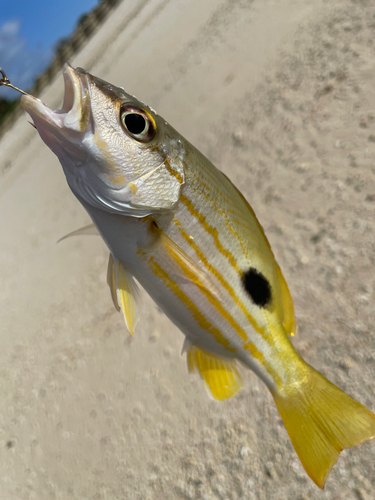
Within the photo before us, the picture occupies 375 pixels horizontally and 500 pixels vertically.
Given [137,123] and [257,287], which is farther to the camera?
[257,287]

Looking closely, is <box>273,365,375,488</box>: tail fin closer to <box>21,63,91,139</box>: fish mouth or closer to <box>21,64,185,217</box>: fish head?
<box>21,64,185,217</box>: fish head

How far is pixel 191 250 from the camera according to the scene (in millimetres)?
727

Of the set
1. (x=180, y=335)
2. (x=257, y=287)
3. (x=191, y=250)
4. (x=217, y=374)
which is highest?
(x=191, y=250)

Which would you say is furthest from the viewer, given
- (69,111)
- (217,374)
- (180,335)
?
(180,335)

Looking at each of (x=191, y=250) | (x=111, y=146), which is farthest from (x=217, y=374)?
(x=111, y=146)

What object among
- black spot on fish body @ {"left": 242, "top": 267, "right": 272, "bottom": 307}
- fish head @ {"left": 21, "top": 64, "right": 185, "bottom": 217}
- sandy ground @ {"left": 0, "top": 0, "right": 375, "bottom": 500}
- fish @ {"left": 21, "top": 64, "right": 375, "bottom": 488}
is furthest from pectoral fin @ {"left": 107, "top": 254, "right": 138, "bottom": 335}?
sandy ground @ {"left": 0, "top": 0, "right": 375, "bottom": 500}

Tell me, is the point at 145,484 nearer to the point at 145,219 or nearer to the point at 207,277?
the point at 207,277

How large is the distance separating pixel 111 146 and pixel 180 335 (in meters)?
1.33

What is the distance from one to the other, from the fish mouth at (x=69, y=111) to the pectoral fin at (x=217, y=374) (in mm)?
652

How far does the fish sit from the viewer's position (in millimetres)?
613

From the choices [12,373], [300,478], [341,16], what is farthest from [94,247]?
[341,16]

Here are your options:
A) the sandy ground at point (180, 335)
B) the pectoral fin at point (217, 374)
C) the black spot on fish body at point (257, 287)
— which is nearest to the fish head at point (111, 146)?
the black spot on fish body at point (257, 287)

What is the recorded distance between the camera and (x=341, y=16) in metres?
2.17

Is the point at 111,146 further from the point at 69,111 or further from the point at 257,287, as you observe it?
the point at 257,287
